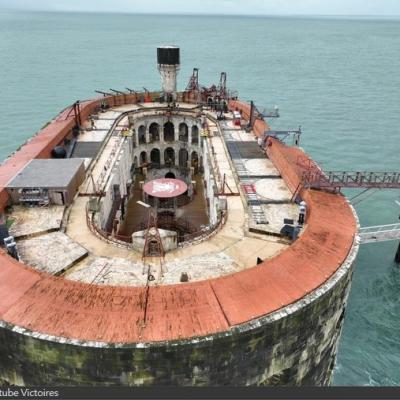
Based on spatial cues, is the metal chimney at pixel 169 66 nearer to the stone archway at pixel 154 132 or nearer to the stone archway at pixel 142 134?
the stone archway at pixel 154 132

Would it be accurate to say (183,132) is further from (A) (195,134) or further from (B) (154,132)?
(B) (154,132)

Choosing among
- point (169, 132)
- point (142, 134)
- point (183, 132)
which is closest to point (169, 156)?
point (169, 132)

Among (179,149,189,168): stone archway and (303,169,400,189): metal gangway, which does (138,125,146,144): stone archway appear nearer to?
(179,149,189,168): stone archway

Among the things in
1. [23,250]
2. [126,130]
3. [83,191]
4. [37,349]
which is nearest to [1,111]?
[126,130]

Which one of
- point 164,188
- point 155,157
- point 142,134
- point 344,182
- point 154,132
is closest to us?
point 344,182

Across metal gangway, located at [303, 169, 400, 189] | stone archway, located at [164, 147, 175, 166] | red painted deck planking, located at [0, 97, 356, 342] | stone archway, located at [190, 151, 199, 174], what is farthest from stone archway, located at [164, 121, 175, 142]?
red painted deck planking, located at [0, 97, 356, 342]
